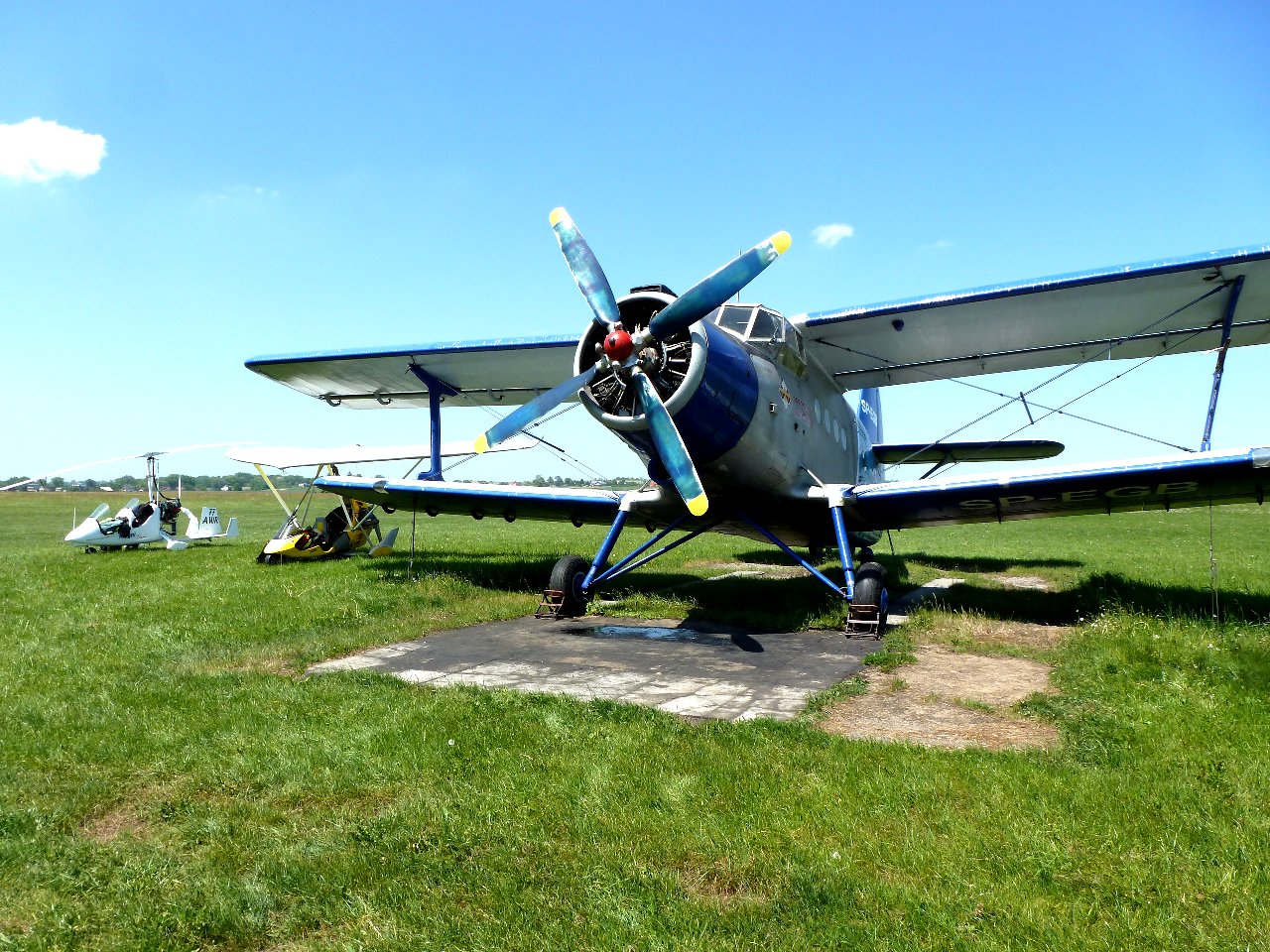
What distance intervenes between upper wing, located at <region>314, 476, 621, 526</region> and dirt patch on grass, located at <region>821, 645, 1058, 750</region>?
590 centimetres

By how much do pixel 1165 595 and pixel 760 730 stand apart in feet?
29.9

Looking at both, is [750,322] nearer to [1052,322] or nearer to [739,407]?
[739,407]

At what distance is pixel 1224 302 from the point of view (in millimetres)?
9695

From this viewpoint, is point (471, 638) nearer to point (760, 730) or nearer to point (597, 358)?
point (597, 358)

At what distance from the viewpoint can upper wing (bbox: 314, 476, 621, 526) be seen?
1217 centimetres

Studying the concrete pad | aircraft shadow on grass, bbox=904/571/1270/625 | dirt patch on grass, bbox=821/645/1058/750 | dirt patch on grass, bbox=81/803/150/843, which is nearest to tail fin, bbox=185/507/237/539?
the concrete pad

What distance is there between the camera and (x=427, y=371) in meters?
14.4

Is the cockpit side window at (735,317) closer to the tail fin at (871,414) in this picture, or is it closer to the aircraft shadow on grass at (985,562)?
the tail fin at (871,414)

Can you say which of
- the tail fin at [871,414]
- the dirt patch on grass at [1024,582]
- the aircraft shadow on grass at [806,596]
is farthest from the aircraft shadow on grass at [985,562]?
the tail fin at [871,414]

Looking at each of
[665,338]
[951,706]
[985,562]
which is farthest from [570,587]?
[985,562]

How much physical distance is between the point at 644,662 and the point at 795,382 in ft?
15.9

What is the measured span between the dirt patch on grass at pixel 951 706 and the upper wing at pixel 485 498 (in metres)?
5.90

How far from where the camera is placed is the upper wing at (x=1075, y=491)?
8727mm

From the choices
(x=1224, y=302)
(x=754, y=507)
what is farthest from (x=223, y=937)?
(x=1224, y=302)
